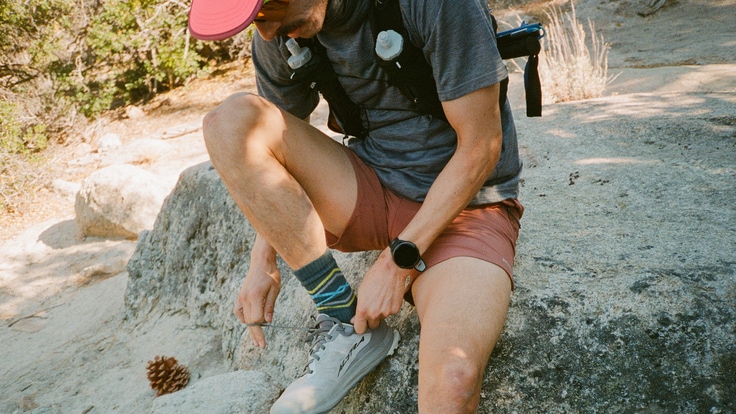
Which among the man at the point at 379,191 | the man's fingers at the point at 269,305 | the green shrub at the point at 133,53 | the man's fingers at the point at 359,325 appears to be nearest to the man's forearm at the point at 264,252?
the man at the point at 379,191

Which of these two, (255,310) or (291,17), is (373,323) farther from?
(291,17)

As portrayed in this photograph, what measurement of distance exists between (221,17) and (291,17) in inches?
9.4

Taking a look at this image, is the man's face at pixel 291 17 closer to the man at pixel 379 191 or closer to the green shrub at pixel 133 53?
the man at pixel 379 191

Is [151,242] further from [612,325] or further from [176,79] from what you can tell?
[176,79]

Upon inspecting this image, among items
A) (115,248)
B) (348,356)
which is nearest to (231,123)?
(348,356)

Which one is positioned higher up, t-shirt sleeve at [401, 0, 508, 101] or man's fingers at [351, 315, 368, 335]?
t-shirt sleeve at [401, 0, 508, 101]

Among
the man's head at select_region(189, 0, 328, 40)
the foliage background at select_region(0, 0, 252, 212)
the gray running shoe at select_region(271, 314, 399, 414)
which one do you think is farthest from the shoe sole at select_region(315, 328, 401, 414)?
the foliage background at select_region(0, 0, 252, 212)

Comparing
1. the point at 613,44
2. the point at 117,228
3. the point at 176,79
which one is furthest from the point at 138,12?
the point at 613,44

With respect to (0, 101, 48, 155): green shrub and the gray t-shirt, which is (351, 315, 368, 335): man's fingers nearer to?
the gray t-shirt

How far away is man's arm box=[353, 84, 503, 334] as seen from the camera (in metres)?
1.94

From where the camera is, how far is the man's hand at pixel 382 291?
6.39 feet

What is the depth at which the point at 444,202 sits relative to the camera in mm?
1952

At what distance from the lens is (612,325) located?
1.92 meters

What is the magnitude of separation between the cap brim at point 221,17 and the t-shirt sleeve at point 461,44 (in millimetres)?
551
